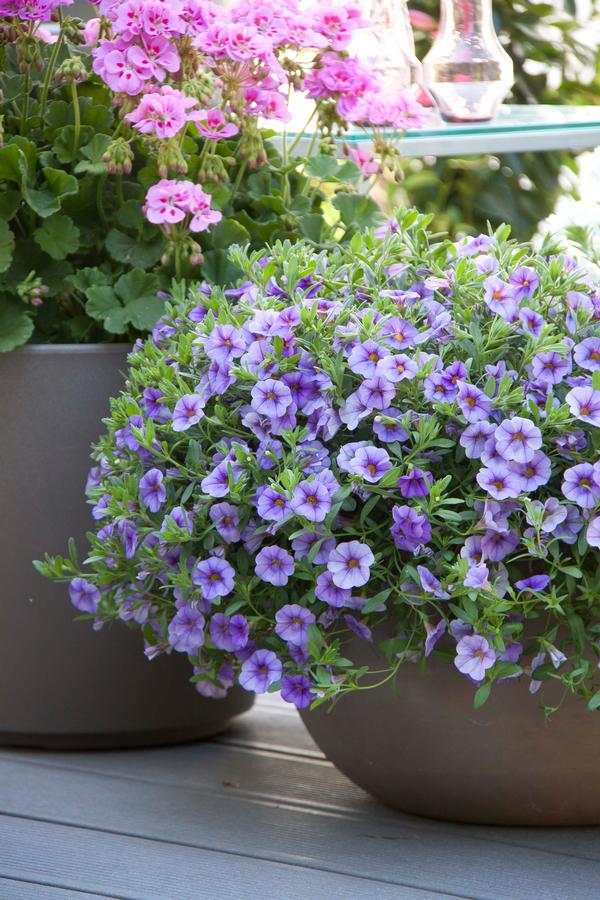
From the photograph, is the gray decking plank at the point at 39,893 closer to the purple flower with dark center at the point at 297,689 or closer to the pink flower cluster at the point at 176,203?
the purple flower with dark center at the point at 297,689

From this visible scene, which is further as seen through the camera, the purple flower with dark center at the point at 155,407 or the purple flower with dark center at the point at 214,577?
the purple flower with dark center at the point at 155,407

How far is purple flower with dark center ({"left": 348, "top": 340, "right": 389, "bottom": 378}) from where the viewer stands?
113cm

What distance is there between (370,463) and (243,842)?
0.48 meters

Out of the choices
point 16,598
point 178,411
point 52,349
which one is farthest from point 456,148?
point 16,598

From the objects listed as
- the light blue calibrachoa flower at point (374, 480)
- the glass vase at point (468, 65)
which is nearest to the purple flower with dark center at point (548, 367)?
the light blue calibrachoa flower at point (374, 480)

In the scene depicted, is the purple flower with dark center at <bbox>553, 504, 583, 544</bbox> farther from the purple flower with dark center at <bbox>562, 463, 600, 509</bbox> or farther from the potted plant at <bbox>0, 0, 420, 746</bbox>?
the potted plant at <bbox>0, 0, 420, 746</bbox>

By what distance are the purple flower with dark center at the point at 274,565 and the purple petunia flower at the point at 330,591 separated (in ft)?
0.10

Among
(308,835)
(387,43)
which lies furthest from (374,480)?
(387,43)

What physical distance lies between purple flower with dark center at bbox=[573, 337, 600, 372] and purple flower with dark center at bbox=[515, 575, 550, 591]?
210mm

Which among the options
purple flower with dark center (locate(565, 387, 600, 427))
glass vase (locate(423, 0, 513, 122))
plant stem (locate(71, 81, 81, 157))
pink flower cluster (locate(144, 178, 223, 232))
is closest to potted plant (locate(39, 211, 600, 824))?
purple flower with dark center (locate(565, 387, 600, 427))

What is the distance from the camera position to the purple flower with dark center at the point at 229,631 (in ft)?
3.83

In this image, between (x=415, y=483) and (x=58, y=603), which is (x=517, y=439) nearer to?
(x=415, y=483)

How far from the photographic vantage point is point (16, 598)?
5.18 feet

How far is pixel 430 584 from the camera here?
1.08 meters
